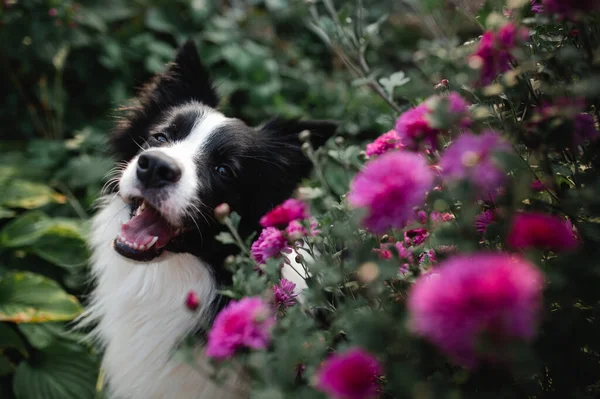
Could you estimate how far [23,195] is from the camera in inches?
113

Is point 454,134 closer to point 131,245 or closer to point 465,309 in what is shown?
point 465,309

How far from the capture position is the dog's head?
191 centimetres

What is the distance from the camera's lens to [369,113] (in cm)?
403

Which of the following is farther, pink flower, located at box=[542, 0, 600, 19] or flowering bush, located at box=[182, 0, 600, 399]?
pink flower, located at box=[542, 0, 600, 19]

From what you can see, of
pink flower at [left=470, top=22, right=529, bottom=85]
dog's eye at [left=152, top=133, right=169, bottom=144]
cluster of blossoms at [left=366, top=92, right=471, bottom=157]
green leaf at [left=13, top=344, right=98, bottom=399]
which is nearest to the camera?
cluster of blossoms at [left=366, top=92, right=471, bottom=157]

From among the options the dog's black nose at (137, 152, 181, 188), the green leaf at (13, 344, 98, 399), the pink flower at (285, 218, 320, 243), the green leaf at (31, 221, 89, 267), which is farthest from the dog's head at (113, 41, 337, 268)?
the green leaf at (13, 344, 98, 399)

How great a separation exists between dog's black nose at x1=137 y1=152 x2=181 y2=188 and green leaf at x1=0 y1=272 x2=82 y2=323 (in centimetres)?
91

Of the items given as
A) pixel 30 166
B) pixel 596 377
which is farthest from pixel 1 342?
pixel 596 377

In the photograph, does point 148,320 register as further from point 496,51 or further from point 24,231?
point 496,51

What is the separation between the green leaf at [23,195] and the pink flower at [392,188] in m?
2.42

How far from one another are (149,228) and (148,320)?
429 mm

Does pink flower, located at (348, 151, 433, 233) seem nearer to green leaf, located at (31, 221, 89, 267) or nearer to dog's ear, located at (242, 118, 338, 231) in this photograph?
dog's ear, located at (242, 118, 338, 231)

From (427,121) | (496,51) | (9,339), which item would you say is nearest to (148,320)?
(9,339)

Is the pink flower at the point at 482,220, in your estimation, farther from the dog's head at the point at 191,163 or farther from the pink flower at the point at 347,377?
the dog's head at the point at 191,163
